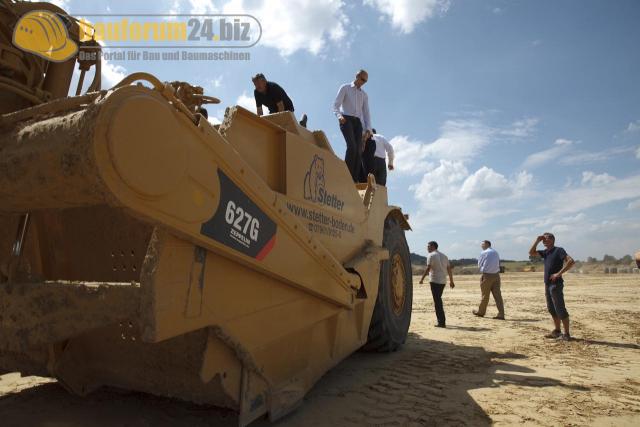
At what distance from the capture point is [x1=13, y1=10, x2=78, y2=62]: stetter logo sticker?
107 inches

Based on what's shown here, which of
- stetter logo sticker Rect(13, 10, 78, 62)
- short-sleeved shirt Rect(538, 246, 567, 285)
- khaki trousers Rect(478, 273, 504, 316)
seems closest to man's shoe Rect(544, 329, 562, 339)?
short-sleeved shirt Rect(538, 246, 567, 285)

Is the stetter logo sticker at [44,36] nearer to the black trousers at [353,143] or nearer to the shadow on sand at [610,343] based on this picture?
the black trousers at [353,143]

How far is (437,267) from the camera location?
880cm

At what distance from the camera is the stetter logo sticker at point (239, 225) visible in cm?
222

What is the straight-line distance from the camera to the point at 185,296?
2.10 m

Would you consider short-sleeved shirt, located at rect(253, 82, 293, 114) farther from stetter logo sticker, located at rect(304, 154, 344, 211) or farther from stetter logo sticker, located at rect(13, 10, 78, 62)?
stetter logo sticker, located at rect(13, 10, 78, 62)

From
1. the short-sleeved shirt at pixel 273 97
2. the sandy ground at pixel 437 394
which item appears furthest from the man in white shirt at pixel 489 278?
the short-sleeved shirt at pixel 273 97

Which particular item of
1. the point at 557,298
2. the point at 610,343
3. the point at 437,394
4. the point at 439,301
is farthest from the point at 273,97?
the point at 610,343

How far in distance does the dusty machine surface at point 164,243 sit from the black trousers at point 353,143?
1.79 m

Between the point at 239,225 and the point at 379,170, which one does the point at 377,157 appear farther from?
the point at 239,225

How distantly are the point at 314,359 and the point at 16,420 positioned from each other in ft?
7.48

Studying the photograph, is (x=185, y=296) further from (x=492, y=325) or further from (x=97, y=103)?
(x=492, y=325)

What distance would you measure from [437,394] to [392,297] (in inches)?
67.8

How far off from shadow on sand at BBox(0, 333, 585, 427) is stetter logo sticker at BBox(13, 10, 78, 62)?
8.74 ft
